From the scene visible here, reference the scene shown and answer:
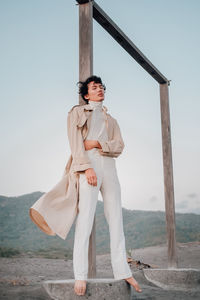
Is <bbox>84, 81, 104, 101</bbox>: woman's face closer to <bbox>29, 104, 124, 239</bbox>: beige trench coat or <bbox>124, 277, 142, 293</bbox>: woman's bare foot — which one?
<bbox>29, 104, 124, 239</bbox>: beige trench coat

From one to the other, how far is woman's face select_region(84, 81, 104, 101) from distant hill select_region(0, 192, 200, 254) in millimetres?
9280

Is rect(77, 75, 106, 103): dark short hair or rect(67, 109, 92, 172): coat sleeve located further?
Result: rect(77, 75, 106, 103): dark short hair

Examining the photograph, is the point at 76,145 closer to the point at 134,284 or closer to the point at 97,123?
the point at 97,123

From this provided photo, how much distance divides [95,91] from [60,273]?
287cm

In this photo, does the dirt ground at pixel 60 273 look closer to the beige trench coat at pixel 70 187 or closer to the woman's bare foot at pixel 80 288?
the woman's bare foot at pixel 80 288

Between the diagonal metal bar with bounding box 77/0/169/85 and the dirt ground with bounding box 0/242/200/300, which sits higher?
the diagonal metal bar with bounding box 77/0/169/85

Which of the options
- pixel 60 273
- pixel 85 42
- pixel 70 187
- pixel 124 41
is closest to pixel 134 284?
pixel 70 187

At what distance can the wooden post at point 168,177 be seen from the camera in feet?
12.7

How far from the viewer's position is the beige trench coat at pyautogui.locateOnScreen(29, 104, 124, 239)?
2.08 metres

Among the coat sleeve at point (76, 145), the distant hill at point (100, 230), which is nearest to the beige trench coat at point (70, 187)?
the coat sleeve at point (76, 145)

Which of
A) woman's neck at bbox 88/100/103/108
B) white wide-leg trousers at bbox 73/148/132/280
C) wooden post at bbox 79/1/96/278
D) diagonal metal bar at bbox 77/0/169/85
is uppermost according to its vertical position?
diagonal metal bar at bbox 77/0/169/85

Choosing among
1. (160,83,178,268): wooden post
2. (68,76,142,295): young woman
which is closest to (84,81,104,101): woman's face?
(68,76,142,295): young woman

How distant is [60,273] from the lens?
4.41m

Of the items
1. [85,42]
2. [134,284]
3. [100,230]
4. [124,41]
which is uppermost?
[124,41]
